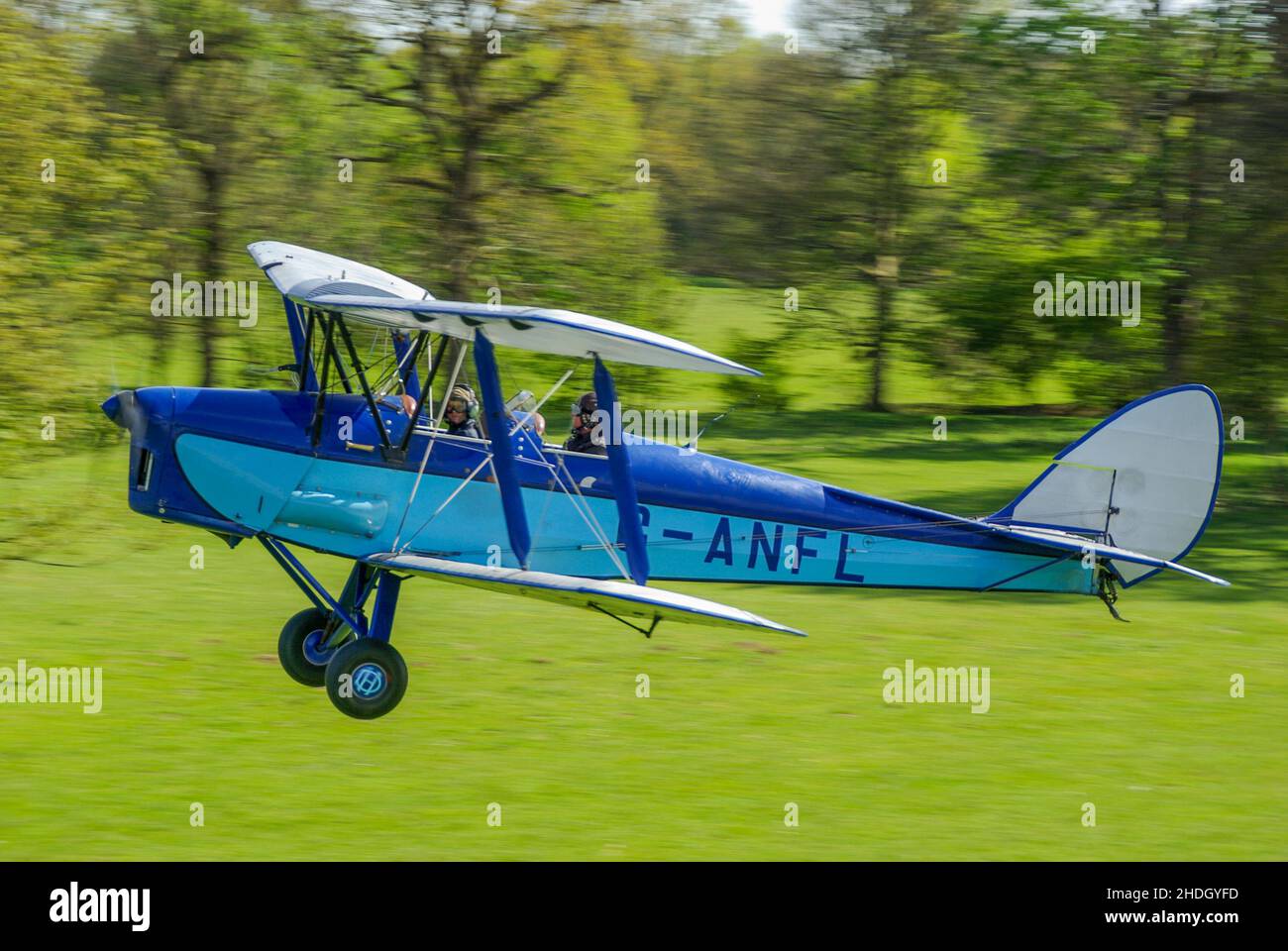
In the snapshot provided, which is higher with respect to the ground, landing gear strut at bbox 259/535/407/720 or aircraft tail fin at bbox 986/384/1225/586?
aircraft tail fin at bbox 986/384/1225/586

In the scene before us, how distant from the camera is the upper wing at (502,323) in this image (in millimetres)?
7289

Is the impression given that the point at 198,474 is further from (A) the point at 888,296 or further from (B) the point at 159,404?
(A) the point at 888,296

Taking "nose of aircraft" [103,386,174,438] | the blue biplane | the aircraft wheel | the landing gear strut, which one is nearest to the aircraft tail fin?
the blue biplane

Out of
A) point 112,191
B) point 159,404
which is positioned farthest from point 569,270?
point 159,404

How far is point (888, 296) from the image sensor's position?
28922 millimetres

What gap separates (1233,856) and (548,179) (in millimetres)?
16417

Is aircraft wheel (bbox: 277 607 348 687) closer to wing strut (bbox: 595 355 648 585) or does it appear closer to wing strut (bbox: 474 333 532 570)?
wing strut (bbox: 474 333 532 570)

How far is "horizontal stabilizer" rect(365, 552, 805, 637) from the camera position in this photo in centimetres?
701

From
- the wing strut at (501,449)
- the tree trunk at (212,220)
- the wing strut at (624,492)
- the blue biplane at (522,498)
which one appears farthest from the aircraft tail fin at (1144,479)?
the tree trunk at (212,220)

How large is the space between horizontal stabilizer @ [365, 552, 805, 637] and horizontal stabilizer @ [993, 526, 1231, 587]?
252cm

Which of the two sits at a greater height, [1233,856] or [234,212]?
[234,212]

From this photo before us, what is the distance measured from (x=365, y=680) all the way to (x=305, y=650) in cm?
111

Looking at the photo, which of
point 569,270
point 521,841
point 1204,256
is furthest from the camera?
point 569,270

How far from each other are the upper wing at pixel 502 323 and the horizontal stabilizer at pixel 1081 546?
2.90 m
